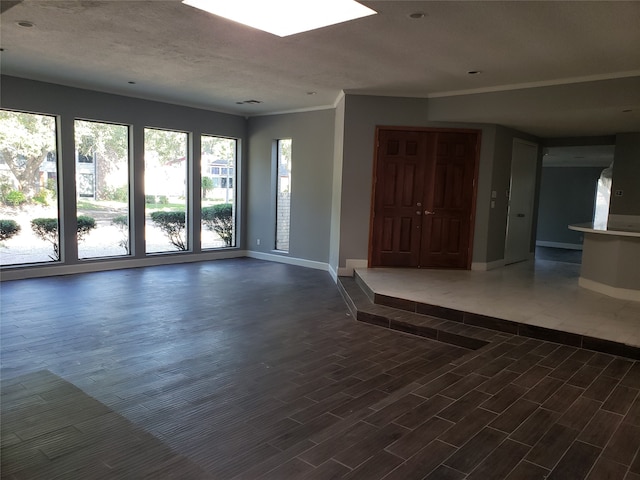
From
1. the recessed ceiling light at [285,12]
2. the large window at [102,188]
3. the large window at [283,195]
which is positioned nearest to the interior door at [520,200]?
the large window at [283,195]

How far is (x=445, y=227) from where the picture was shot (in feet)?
22.4

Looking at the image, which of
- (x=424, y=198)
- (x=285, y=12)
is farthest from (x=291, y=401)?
(x=424, y=198)

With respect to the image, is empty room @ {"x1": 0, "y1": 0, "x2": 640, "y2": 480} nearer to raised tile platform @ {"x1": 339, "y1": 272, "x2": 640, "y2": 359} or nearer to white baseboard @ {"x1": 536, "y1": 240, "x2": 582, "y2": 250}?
raised tile platform @ {"x1": 339, "y1": 272, "x2": 640, "y2": 359}

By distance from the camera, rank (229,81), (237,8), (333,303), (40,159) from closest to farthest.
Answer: (237,8) < (333,303) < (229,81) < (40,159)

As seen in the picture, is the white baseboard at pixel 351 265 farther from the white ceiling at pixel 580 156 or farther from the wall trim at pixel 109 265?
the white ceiling at pixel 580 156

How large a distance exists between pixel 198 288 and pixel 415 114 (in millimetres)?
4053

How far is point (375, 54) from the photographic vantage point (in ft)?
15.1

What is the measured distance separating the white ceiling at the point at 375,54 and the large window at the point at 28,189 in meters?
0.76

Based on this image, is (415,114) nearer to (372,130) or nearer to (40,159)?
(372,130)

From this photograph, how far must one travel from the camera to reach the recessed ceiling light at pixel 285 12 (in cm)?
354

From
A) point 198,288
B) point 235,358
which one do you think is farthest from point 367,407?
point 198,288

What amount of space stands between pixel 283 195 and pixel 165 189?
7.19 feet

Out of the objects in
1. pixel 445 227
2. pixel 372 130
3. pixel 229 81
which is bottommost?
pixel 445 227

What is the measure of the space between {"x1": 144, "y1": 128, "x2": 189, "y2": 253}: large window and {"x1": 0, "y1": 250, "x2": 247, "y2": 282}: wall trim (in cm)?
21
